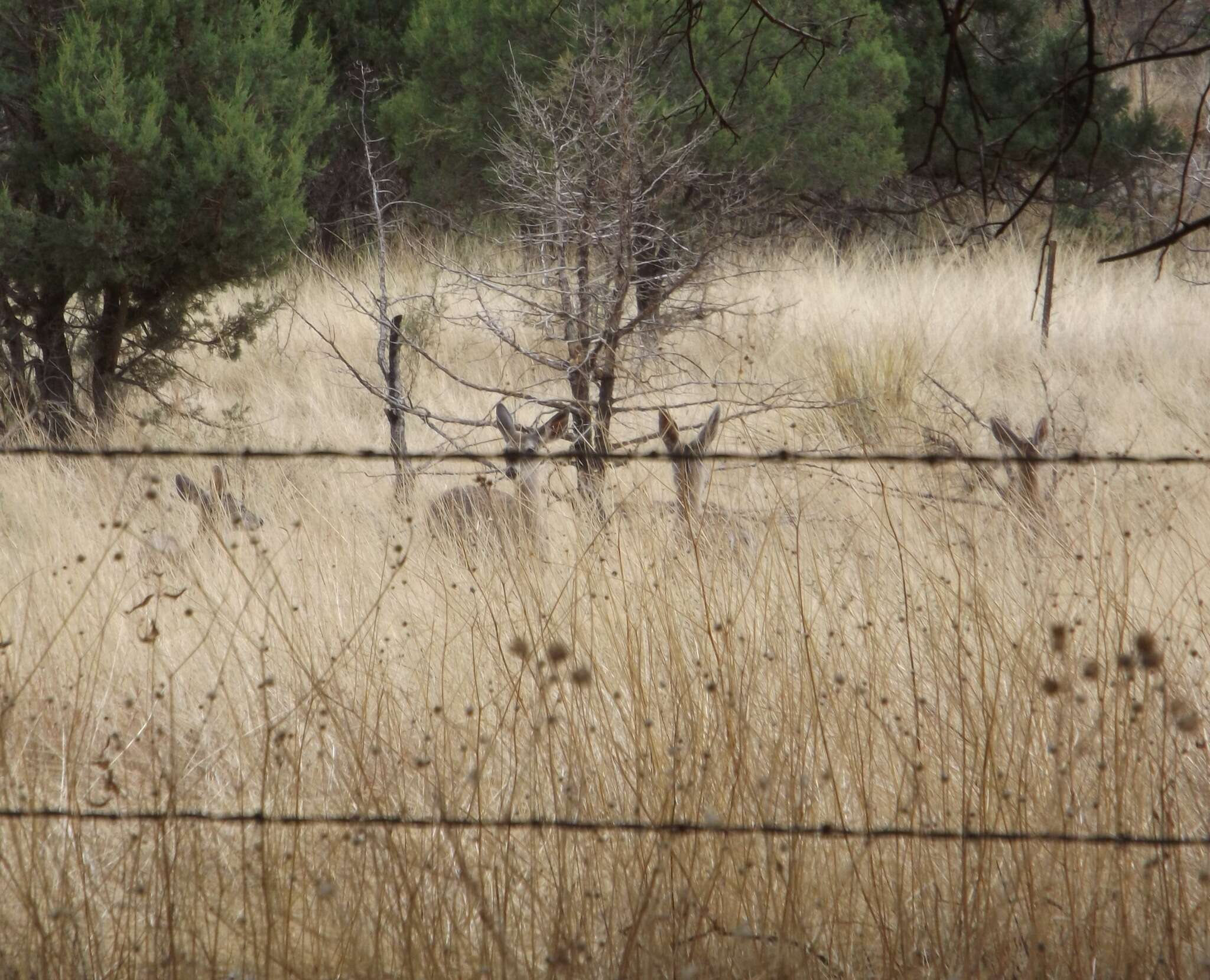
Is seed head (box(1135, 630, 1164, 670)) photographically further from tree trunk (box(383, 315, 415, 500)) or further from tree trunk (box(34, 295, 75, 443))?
tree trunk (box(34, 295, 75, 443))

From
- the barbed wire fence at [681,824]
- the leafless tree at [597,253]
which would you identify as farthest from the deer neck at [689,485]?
the barbed wire fence at [681,824]

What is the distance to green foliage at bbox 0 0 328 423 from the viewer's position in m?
5.88

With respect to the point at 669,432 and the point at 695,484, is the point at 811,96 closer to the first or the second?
the point at 669,432

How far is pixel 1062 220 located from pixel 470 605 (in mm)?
10927

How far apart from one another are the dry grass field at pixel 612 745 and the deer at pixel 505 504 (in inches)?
3.8

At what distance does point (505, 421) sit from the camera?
407 centimetres

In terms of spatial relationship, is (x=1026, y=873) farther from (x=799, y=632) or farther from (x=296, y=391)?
(x=296, y=391)

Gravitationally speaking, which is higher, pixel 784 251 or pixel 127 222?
pixel 784 251

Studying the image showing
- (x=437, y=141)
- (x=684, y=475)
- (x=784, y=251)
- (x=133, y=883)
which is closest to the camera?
(x=133, y=883)

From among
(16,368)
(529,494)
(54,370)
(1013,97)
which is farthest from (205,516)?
(1013,97)

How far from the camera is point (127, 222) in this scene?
6.05 m

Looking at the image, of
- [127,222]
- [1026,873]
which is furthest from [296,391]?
[1026,873]

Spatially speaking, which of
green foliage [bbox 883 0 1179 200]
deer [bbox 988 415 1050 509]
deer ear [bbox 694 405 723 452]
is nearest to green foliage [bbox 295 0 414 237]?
green foliage [bbox 883 0 1179 200]

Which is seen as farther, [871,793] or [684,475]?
[684,475]
